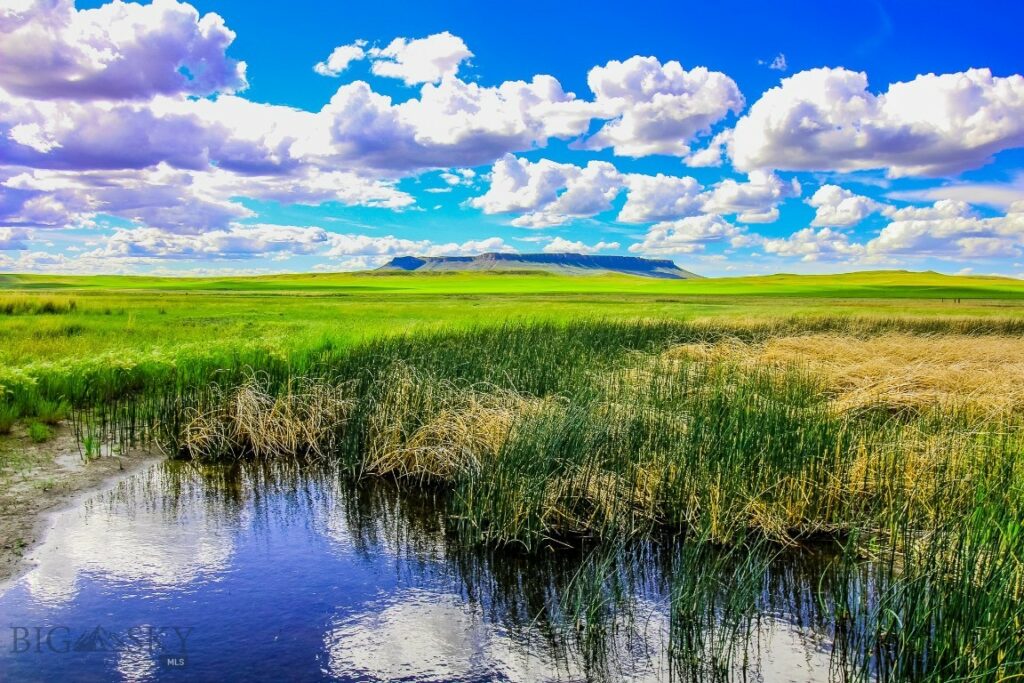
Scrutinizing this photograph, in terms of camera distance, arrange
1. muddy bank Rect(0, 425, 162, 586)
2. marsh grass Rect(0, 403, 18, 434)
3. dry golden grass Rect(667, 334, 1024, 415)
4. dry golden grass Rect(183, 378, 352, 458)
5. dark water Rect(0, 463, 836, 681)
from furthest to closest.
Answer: dry golden grass Rect(667, 334, 1024, 415) → marsh grass Rect(0, 403, 18, 434) → dry golden grass Rect(183, 378, 352, 458) → muddy bank Rect(0, 425, 162, 586) → dark water Rect(0, 463, 836, 681)

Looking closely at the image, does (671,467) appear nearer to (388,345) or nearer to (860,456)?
(860,456)

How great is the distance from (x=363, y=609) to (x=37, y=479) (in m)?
6.76

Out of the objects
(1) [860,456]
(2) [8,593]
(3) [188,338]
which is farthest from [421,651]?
(3) [188,338]

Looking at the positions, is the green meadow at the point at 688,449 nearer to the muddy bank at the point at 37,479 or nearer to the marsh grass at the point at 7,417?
the marsh grass at the point at 7,417

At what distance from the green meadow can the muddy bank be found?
476mm

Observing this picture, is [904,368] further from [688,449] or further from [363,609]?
[363,609]

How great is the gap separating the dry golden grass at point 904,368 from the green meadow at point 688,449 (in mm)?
97

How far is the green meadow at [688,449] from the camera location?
5652mm

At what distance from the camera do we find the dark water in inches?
219

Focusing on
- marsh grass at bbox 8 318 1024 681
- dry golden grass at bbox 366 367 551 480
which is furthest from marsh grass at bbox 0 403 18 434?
dry golden grass at bbox 366 367 551 480

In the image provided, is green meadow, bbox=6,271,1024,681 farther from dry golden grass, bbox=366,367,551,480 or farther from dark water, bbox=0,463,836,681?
dark water, bbox=0,463,836,681

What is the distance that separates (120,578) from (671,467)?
677cm

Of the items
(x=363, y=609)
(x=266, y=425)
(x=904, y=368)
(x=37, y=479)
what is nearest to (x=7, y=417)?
(x=37, y=479)

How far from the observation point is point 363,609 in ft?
21.6
